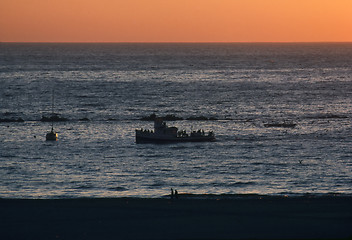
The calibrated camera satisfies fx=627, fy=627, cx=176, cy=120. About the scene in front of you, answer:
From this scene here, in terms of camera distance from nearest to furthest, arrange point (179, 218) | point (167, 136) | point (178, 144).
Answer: point (179, 218) < point (178, 144) < point (167, 136)

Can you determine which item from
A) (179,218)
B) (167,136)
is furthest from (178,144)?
(179,218)

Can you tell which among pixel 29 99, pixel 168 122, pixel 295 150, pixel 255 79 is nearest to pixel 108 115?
pixel 168 122

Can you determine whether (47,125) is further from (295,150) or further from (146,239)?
(146,239)

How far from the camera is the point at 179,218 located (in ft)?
104

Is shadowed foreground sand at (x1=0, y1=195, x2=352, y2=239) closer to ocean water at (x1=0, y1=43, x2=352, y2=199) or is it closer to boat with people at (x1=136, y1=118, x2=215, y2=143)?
ocean water at (x1=0, y1=43, x2=352, y2=199)

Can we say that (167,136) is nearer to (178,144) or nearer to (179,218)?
(178,144)

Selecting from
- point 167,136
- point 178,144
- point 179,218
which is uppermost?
point 179,218

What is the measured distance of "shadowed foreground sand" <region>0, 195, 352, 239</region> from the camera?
2888cm

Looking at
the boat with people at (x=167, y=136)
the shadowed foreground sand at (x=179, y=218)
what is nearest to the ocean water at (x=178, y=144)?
the boat with people at (x=167, y=136)

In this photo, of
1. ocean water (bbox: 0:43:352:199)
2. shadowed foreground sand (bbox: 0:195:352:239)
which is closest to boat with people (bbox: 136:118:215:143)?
ocean water (bbox: 0:43:352:199)

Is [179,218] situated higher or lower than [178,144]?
higher

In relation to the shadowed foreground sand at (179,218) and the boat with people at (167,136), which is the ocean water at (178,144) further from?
the shadowed foreground sand at (179,218)

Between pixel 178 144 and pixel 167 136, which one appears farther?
pixel 167 136

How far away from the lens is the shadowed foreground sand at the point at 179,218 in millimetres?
28875
